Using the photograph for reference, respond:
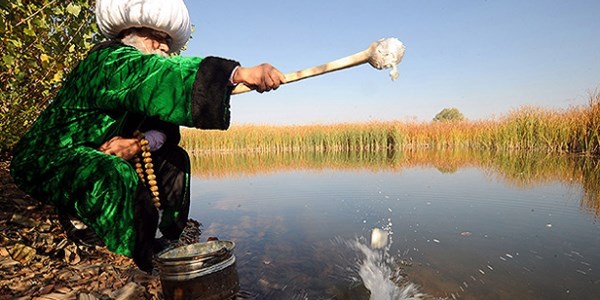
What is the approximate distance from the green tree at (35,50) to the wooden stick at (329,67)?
2050 millimetres

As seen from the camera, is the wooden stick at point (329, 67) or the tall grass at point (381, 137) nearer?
the wooden stick at point (329, 67)

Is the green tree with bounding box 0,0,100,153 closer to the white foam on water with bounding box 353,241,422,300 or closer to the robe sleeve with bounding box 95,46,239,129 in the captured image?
the robe sleeve with bounding box 95,46,239,129

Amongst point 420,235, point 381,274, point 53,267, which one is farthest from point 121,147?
point 420,235

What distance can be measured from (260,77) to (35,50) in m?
3.50

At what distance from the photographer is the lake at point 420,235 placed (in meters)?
2.99

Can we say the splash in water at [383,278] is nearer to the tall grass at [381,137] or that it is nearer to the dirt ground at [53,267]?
the dirt ground at [53,267]

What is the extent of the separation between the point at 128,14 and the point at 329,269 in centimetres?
292

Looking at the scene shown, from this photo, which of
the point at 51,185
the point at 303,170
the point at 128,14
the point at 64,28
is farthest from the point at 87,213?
the point at 303,170

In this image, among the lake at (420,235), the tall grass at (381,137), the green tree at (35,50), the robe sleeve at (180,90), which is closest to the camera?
the robe sleeve at (180,90)

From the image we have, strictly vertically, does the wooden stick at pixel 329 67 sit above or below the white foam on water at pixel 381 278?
above

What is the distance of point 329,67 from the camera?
1679 millimetres

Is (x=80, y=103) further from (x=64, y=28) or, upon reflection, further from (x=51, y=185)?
(x=64, y=28)

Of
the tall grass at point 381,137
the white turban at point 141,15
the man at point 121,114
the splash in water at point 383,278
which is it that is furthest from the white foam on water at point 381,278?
the tall grass at point 381,137

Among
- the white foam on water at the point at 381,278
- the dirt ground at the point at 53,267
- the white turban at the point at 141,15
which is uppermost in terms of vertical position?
the white turban at the point at 141,15
